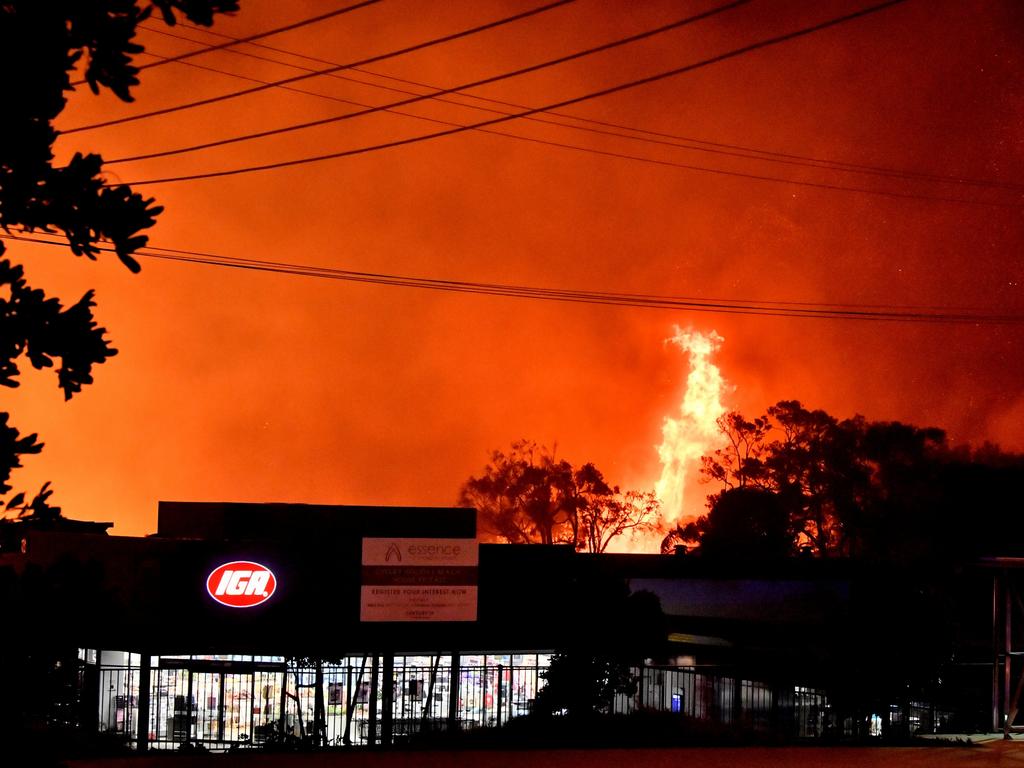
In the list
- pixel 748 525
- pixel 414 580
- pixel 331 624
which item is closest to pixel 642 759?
pixel 414 580

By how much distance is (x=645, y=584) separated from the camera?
3703cm

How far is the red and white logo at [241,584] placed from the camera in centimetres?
2475

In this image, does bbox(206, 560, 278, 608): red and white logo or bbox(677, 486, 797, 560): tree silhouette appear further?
bbox(677, 486, 797, 560): tree silhouette

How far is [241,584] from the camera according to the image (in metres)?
24.9

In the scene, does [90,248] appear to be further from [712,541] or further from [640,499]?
[640,499]

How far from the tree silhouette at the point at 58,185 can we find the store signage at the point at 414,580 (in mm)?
18392

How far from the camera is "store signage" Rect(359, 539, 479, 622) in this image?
24.9 m

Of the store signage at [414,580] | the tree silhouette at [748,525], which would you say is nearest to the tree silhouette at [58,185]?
the store signage at [414,580]

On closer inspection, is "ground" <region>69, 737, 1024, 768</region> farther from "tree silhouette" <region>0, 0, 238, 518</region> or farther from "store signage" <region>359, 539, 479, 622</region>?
"tree silhouette" <region>0, 0, 238, 518</region>

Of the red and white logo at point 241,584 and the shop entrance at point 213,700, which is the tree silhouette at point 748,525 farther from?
the red and white logo at point 241,584

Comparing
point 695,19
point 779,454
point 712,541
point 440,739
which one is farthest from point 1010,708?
point 779,454

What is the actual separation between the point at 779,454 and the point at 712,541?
29.9 feet

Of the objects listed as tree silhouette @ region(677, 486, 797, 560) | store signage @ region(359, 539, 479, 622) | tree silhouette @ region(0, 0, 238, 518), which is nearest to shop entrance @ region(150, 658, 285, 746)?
store signage @ region(359, 539, 479, 622)

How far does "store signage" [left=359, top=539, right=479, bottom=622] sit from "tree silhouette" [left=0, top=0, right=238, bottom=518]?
18392 mm
